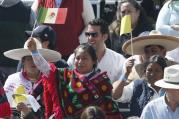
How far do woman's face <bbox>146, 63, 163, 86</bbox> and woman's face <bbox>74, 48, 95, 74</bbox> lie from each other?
578 mm

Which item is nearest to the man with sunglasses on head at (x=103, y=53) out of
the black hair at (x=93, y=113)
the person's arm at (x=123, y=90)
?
the person's arm at (x=123, y=90)

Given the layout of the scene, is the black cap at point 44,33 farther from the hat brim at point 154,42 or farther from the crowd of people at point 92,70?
the hat brim at point 154,42

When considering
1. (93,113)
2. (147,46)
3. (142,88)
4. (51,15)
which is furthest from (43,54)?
(93,113)

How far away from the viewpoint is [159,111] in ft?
22.3

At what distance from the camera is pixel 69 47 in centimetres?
941

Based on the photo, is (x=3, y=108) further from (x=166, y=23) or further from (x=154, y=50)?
(x=166, y=23)

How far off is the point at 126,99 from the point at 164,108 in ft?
3.14

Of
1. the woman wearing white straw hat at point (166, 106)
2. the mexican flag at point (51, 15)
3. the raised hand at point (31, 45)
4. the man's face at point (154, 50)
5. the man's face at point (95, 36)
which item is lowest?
the woman wearing white straw hat at point (166, 106)

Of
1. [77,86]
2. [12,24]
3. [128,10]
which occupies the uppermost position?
[128,10]

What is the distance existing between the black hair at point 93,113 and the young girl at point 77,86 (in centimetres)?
48

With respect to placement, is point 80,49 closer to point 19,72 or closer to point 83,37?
point 19,72

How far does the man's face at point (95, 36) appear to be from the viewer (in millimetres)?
8625

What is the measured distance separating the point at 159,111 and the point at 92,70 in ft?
3.71

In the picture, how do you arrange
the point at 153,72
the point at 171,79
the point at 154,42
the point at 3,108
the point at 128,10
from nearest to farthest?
the point at 171,79
the point at 3,108
the point at 153,72
the point at 154,42
the point at 128,10
